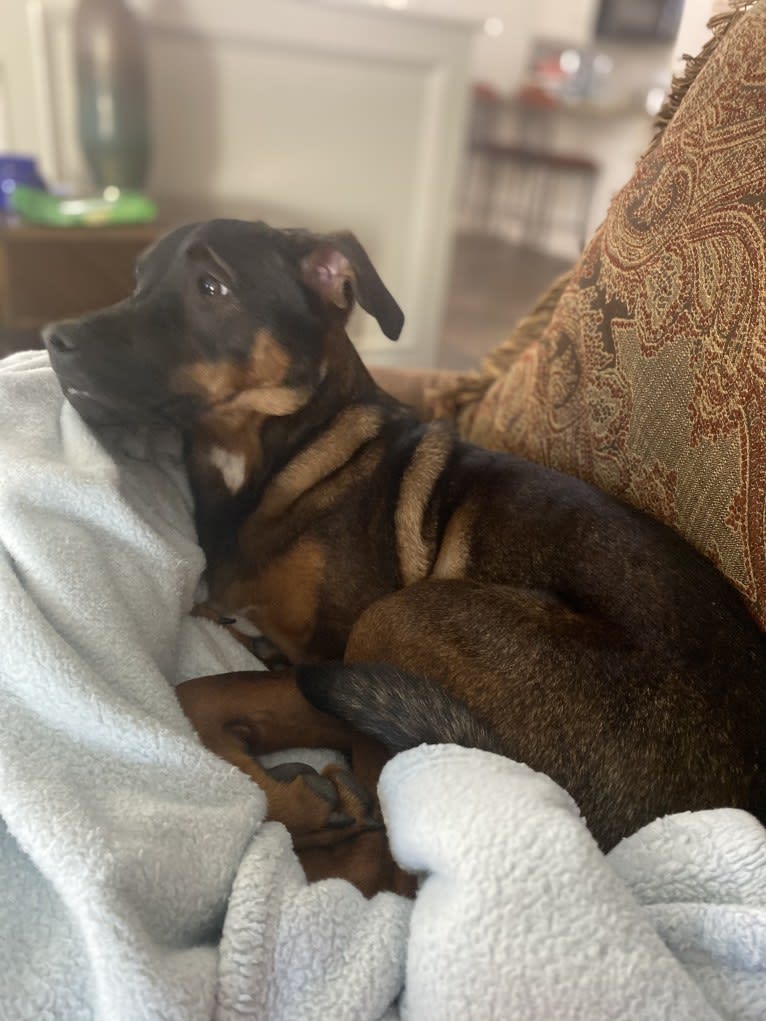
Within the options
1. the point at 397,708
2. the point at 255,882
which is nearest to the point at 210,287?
the point at 397,708

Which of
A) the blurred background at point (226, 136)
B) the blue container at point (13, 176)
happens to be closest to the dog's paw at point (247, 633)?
the blurred background at point (226, 136)

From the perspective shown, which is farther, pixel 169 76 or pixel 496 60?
pixel 496 60

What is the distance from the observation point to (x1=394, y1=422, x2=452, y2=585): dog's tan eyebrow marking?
4.50 ft

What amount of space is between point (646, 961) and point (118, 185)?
3.24 metres

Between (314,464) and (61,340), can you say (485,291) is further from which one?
(61,340)

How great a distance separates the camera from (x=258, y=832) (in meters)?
0.88

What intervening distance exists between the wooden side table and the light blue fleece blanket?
2094 mm

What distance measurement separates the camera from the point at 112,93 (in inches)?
116

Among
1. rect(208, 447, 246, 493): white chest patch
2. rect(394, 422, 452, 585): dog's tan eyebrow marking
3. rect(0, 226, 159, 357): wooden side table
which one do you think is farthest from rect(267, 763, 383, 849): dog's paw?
rect(0, 226, 159, 357): wooden side table

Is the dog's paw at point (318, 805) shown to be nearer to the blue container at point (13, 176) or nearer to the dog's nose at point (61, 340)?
the dog's nose at point (61, 340)

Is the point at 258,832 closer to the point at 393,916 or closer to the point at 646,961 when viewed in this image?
the point at 393,916

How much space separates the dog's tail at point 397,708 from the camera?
3.16ft

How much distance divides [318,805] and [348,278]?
835 millimetres

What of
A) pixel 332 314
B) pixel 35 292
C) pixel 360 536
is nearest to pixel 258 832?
pixel 360 536
